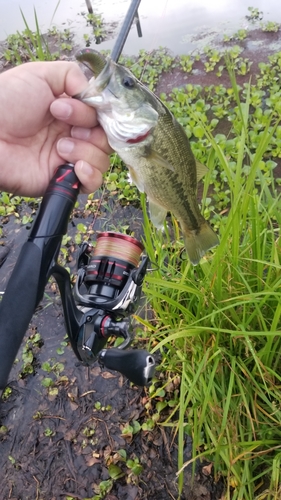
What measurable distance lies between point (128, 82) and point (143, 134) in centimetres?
20

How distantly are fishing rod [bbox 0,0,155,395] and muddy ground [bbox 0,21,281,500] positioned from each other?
82cm

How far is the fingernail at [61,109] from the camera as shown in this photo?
59.9 inches

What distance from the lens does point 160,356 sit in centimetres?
274

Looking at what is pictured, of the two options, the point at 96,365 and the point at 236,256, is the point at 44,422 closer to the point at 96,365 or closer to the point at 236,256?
the point at 96,365

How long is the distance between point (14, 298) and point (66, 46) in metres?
6.38

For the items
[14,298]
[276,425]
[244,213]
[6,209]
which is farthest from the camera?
[6,209]

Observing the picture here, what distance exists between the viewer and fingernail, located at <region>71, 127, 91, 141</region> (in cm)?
170

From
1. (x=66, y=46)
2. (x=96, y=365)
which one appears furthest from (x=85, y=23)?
(x=96, y=365)

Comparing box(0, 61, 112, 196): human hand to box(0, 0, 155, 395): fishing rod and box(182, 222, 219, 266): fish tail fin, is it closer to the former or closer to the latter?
box(0, 0, 155, 395): fishing rod

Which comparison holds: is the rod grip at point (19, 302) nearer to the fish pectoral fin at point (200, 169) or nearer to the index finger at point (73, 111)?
the index finger at point (73, 111)

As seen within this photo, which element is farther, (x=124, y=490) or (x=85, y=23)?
(x=85, y=23)

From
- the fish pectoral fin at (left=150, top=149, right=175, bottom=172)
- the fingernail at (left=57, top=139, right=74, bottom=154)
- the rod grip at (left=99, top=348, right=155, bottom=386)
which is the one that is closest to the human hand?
the fingernail at (left=57, top=139, right=74, bottom=154)

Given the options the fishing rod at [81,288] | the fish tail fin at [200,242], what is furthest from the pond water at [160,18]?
the fish tail fin at [200,242]

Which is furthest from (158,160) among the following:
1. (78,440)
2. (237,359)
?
(78,440)
